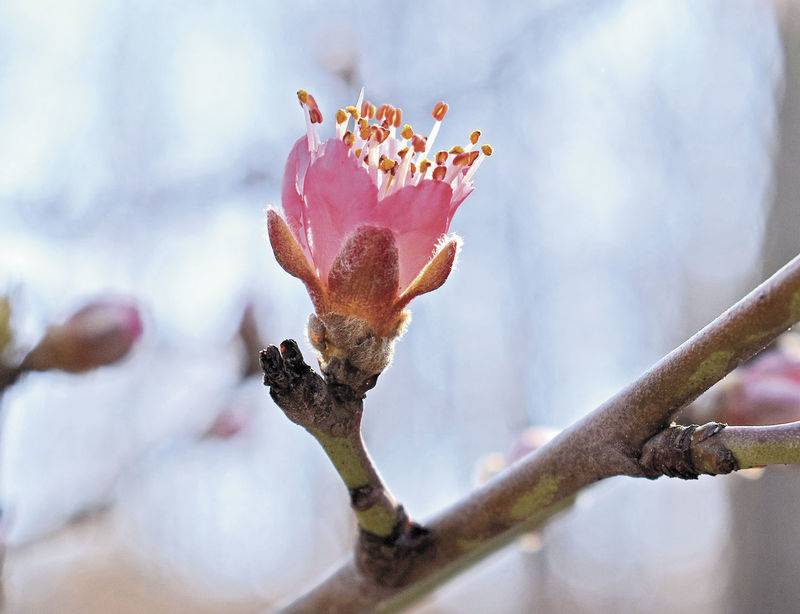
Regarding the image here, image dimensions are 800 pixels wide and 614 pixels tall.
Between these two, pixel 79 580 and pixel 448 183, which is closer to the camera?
pixel 448 183

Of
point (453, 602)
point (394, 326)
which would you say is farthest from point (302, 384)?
point (453, 602)

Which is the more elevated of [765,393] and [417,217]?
[417,217]

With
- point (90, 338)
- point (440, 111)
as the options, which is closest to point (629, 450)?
point (440, 111)

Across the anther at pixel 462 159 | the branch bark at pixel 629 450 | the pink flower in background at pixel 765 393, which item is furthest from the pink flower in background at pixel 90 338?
the pink flower in background at pixel 765 393

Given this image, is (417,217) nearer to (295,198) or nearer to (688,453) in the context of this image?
(295,198)

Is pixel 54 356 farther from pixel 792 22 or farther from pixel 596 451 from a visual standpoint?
pixel 792 22

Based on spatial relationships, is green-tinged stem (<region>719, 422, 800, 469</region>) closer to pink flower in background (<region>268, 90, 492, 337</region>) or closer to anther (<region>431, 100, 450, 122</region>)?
pink flower in background (<region>268, 90, 492, 337</region>)
